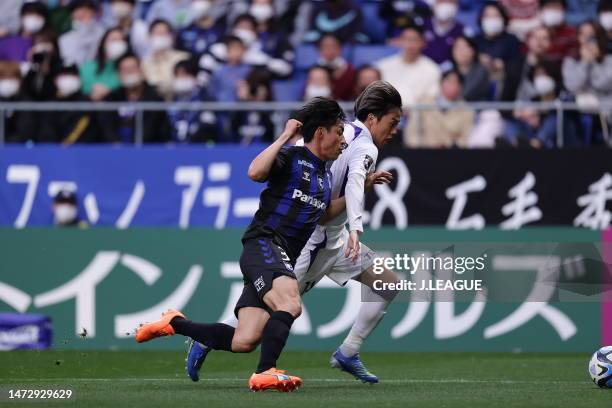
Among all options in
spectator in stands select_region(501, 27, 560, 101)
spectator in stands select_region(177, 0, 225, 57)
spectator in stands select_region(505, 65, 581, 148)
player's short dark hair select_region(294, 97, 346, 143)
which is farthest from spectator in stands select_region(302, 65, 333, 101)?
player's short dark hair select_region(294, 97, 346, 143)

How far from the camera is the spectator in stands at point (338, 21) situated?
717 inches

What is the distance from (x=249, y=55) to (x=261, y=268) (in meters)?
9.05

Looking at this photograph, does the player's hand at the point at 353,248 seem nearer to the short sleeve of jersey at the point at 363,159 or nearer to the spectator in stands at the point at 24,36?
the short sleeve of jersey at the point at 363,159

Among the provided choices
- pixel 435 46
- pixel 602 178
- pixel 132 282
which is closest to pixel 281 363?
pixel 132 282

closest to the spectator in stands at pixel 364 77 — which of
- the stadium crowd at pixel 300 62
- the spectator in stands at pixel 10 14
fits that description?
the stadium crowd at pixel 300 62

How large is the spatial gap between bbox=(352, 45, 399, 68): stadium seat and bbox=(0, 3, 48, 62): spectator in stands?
4533 millimetres

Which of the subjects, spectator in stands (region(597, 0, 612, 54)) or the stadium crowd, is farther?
spectator in stands (region(597, 0, 612, 54))

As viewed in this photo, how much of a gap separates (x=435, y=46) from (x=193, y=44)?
3454 mm

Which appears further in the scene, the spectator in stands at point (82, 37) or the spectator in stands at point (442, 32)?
the spectator in stands at point (82, 37)

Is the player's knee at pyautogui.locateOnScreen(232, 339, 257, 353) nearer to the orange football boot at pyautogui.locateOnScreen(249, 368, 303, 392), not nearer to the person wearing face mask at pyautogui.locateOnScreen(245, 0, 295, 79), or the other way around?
the orange football boot at pyautogui.locateOnScreen(249, 368, 303, 392)

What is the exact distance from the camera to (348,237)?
9.48 m

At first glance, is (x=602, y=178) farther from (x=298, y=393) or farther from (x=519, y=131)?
(x=298, y=393)

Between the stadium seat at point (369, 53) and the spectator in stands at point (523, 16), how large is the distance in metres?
1.68

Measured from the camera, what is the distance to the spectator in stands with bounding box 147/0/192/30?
1891 cm
